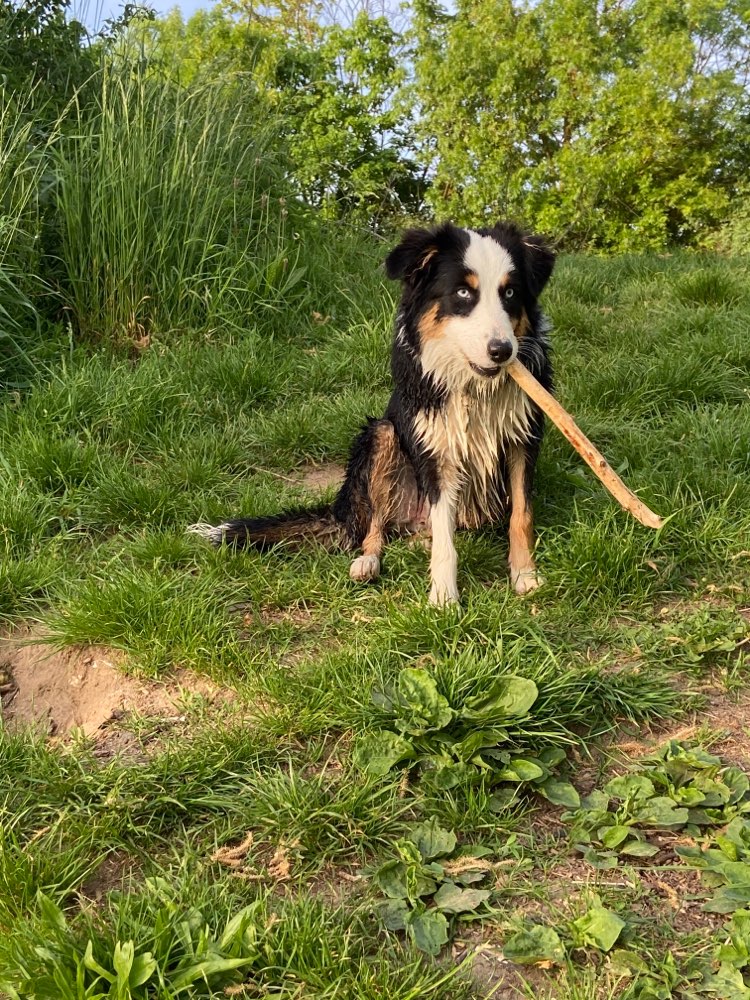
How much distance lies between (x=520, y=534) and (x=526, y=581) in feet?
0.59

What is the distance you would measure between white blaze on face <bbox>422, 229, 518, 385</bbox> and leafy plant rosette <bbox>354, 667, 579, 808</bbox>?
1.12 m

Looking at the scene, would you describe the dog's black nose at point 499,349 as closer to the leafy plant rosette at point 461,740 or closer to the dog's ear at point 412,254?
the dog's ear at point 412,254

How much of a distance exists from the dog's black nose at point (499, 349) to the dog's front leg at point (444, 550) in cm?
58

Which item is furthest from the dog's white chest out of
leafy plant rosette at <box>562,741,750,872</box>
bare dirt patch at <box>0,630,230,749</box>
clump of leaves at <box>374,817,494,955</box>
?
clump of leaves at <box>374,817,494,955</box>

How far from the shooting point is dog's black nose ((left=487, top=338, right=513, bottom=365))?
2.54m

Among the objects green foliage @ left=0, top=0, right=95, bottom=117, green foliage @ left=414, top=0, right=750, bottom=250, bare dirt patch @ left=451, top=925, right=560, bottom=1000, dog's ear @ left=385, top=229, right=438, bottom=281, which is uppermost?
green foliage @ left=414, top=0, right=750, bottom=250

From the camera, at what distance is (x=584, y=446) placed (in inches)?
103

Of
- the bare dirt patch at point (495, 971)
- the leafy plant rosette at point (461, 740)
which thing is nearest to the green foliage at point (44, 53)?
the leafy plant rosette at point (461, 740)

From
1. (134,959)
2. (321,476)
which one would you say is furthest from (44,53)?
(134,959)

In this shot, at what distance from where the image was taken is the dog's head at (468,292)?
263 cm

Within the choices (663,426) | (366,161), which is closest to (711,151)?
(366,161)

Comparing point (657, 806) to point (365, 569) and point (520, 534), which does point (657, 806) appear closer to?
point (520, 534)

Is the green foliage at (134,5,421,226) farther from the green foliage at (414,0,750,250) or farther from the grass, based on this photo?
the grass

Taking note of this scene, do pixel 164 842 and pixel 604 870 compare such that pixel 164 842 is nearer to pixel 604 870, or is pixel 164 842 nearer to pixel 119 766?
pixel 119 766
